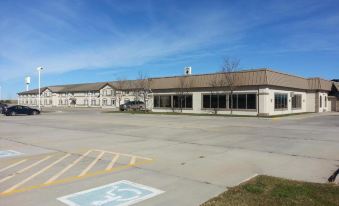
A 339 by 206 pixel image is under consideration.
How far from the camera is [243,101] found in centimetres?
3756

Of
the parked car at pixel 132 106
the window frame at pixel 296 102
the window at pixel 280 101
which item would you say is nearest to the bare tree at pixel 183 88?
the window at pixel 280 101

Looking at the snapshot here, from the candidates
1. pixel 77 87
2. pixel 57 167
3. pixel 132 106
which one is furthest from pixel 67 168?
pixel 77 87

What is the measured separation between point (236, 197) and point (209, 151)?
5.82m

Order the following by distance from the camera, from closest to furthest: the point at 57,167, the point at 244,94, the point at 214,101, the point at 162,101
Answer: the point at 57,167 < the point at 244,94 < the point at 214,101 < the point at 162,101

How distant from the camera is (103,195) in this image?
6.62 m

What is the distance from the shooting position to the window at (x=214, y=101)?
39.6 metres

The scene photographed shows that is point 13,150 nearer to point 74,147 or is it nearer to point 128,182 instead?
point 74,147

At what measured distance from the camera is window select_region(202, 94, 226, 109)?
39625 mm

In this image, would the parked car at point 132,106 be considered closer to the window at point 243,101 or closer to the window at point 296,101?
the window at point 243,101

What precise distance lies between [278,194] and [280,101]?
1344 inches

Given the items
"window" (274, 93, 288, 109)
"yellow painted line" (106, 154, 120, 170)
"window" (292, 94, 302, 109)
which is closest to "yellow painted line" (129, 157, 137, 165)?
"yellow painted line" (106, 154, 120, 170)

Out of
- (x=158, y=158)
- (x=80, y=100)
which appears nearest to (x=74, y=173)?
(x=158, y=158)

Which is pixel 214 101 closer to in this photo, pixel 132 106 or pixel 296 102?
pixel 296 102

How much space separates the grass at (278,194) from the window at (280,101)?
31.6m
